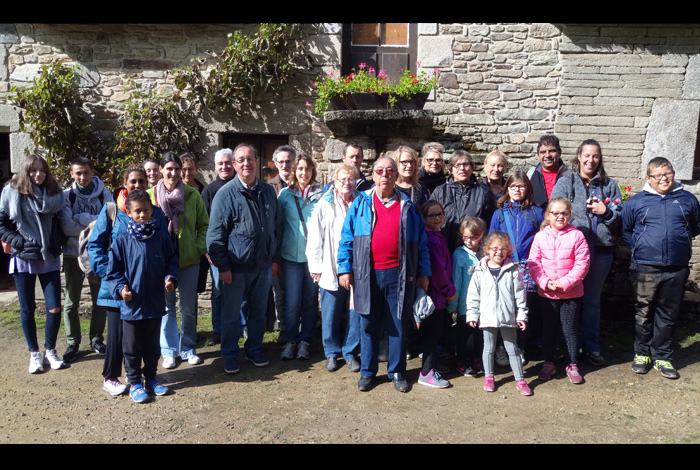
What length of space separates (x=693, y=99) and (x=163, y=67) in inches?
254

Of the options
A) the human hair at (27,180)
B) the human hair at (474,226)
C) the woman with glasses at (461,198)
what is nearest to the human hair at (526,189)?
the woman with glasses at (461,198)

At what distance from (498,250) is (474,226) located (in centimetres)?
32

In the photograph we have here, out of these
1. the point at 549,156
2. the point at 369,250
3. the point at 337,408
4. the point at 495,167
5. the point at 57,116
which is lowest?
the point at 337,408

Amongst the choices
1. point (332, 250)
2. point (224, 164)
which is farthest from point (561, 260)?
point (224, 164)

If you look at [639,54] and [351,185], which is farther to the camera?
[639,54]

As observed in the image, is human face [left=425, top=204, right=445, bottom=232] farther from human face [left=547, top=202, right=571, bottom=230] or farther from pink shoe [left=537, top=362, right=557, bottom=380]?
pink shoe [left=537, top=362, right=557, bottom=380]

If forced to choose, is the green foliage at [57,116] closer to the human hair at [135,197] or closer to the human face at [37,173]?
the human face at [37,173]

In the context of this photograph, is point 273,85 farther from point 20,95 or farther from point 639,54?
point 639,54

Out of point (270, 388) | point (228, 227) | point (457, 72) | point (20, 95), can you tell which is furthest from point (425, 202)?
point (20, 95)

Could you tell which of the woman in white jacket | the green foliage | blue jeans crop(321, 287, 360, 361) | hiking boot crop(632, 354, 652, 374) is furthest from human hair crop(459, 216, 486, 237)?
the green foliage

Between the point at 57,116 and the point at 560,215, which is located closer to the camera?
the point at 560,215

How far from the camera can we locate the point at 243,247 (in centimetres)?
430

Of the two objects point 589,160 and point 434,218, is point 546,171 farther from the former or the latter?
point 434,218

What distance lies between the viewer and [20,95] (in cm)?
646
